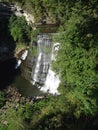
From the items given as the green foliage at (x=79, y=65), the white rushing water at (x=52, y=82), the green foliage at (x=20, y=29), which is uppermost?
the green foliage at (x=79, y=65)

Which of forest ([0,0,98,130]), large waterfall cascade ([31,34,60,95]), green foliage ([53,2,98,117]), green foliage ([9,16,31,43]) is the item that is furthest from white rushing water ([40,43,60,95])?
green foliage ([53,2,98,117])

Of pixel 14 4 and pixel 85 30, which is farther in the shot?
pixel 14 4

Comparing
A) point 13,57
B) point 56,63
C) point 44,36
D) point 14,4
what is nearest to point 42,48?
point 44,36

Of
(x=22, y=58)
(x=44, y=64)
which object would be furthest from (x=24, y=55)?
(x=44, y=64)

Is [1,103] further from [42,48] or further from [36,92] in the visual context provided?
[42,48]

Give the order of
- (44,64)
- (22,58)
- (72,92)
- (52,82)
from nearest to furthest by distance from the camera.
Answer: (72,92) → (52,82) → (44,64) → (22,58)

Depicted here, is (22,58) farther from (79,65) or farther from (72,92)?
(72,92)

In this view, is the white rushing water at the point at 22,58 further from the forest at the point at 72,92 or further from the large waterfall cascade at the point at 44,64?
the forest at the point at 72,92

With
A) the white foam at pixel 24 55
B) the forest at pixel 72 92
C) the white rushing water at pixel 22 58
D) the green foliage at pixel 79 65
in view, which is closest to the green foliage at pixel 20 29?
the white foam at pixel 24 55

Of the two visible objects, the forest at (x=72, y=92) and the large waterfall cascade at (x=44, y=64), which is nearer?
the forest at (x=72, y=92)
